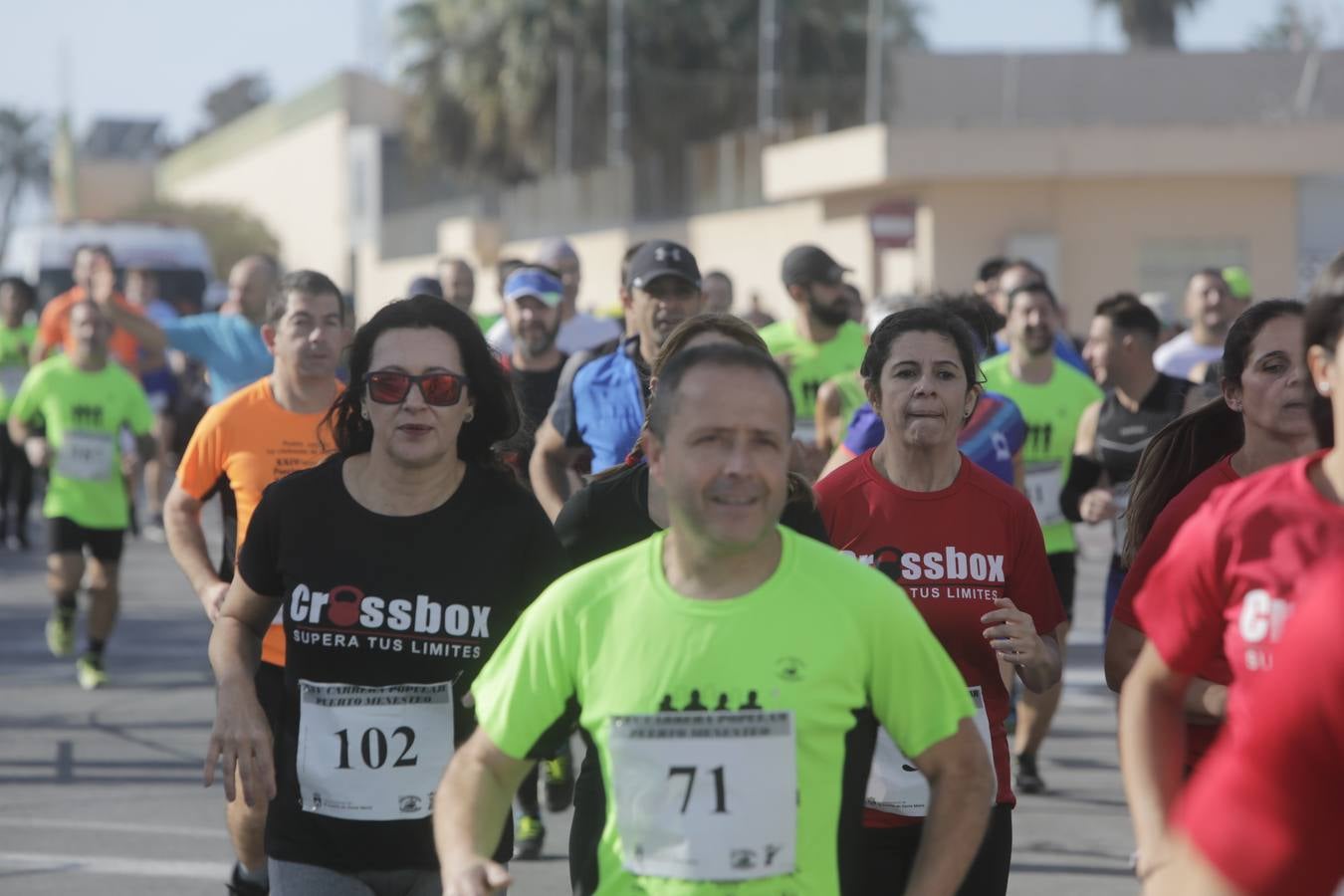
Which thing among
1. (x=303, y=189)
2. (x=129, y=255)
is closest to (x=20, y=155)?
(x=303, y=189)

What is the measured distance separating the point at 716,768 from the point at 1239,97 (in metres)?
32.8

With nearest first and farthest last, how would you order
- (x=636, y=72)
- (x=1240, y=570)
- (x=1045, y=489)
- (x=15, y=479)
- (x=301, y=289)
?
(x=1240, y=570)
(x=301, y=289)
(x=1045, y=489)
(x=15, y=479)
(x=636, y=72)

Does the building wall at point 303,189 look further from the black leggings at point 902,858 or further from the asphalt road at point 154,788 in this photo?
the black leggings at point 902,858

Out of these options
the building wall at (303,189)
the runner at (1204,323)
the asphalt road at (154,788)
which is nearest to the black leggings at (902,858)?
the asphalt road at (154,788)

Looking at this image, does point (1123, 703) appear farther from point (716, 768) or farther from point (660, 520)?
point (660, 520)

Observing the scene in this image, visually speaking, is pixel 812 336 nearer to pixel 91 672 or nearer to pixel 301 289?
pixel 301 289

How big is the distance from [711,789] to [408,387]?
1.63 m

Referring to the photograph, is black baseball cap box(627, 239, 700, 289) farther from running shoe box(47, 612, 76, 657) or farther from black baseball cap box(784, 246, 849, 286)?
running shoe box(47, 612, 76, 657)

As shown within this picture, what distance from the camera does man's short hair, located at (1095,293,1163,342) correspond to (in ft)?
30.7

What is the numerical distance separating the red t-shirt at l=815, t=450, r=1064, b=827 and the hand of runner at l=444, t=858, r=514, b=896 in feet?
6.11

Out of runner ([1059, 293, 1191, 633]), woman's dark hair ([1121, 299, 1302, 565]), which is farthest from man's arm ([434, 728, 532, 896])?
runner ([1059, 293, 1191, 633])

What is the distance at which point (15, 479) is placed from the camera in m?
19.1

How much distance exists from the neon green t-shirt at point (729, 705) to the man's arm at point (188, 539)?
2932mm

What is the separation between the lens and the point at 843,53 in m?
50.5
